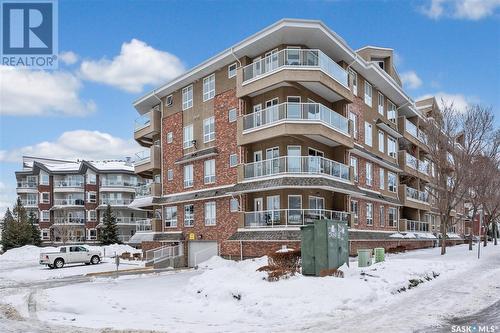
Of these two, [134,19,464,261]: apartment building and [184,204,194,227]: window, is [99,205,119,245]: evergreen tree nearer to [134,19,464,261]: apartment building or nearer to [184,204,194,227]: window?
[134,19,464,261]: apartment building

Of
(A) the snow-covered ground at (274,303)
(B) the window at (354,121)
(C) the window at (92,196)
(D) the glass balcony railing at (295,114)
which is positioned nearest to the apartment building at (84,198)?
(C) the window at (92,196)

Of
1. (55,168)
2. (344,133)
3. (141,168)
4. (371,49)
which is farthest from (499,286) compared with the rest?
(55,168)

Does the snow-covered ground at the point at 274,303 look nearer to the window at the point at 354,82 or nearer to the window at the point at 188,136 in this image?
the window at the point at 354,82

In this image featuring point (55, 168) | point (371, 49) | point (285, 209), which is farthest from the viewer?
point (55, 168)

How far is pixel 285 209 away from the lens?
1057 inches

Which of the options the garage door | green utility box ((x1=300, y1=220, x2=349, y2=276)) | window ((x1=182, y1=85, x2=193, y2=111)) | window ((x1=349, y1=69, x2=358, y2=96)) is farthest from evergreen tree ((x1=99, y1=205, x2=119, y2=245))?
green utility box ((x1=300, y1=220, x2=349, y2=276))

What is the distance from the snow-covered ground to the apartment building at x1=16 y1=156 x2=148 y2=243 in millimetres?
52533

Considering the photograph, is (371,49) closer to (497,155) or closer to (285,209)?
(497,155)

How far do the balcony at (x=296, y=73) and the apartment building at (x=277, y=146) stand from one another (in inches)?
Answer: 2.6

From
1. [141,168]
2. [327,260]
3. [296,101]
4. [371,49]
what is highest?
[371,49]

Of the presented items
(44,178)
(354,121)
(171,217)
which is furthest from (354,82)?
(44,178)

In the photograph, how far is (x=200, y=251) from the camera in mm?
32781

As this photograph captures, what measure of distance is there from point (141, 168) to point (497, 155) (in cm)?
3161

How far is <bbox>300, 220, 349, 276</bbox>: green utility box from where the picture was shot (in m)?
16.2
